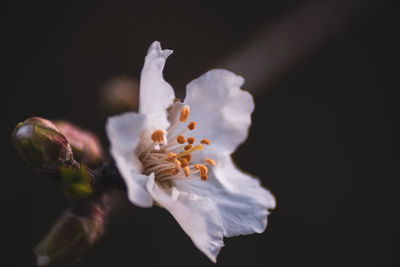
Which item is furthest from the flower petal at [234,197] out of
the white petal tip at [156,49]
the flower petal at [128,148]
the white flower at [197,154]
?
the white petal tip at [156,49]

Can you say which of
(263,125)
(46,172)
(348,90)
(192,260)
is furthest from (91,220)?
(348,90)

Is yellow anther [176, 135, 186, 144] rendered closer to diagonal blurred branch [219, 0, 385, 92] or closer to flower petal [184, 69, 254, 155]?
flower petal [184, 69, 254, 155]

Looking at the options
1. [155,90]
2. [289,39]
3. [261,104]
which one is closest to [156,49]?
[155,90]

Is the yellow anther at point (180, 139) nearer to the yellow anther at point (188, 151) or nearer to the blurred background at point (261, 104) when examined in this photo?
the yellow anther at point (188, 151)

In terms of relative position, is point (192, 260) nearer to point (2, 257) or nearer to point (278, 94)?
point (2, 257)

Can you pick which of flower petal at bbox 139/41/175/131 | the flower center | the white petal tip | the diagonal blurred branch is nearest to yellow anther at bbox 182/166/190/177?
the flower center

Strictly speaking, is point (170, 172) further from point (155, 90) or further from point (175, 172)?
point (155, 90)
